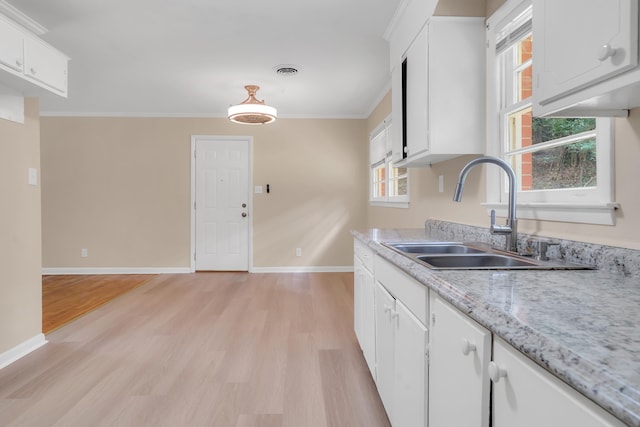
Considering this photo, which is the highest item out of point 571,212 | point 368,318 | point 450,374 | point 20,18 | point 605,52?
point 20,18

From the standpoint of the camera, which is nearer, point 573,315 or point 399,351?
point 573,315

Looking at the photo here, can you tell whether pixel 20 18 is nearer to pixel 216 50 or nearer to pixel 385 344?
pixel 216 50

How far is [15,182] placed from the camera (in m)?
2.55

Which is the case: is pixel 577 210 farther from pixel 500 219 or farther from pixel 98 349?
pixel 98 349

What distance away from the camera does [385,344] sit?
175 cm

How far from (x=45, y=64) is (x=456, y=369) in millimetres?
2794

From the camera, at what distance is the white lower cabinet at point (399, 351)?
1219 millimetres

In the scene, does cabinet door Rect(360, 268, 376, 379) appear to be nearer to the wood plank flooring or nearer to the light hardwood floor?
the light hardwood floor

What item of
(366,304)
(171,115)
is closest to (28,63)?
(366,304)

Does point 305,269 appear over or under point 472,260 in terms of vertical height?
under

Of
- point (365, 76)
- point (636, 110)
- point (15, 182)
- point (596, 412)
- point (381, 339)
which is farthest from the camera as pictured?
point (365, 76)

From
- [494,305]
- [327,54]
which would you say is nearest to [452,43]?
[327,54]

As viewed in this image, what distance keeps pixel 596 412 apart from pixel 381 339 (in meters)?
1.39

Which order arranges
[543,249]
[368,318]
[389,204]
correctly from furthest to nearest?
[389,204] → [368,318] → [543,249]
